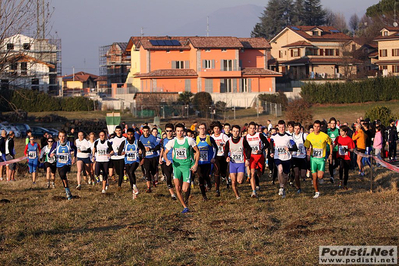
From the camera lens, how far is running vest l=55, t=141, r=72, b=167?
661 inches

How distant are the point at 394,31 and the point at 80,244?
274 ft

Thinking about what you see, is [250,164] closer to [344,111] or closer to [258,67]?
[344,111]

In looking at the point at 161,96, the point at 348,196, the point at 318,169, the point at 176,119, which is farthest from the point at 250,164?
the point at 161,96

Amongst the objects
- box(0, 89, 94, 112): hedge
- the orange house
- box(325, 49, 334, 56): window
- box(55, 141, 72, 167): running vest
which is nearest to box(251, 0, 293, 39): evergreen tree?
box(325, 49, 334, 56): window

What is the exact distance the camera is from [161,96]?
6359cm

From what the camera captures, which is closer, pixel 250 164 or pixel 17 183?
pixel 250 164

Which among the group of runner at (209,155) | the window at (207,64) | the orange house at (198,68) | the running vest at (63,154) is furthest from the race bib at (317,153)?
the window at (207,64)

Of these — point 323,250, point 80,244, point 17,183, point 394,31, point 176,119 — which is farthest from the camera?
point 394,31

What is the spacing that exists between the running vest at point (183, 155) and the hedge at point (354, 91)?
52.3m

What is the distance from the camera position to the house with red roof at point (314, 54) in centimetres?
8325

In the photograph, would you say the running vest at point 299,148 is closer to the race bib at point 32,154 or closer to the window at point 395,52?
the race bib at point 32,154

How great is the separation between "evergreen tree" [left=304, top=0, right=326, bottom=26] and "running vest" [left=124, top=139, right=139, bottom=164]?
10509 cm

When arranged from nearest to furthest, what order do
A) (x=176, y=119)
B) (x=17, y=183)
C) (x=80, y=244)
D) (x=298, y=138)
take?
(x=80, y=244), (x=298, y=138), (x=17, y=183), (x=176, y=119)

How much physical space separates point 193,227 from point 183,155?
2.34 meters
